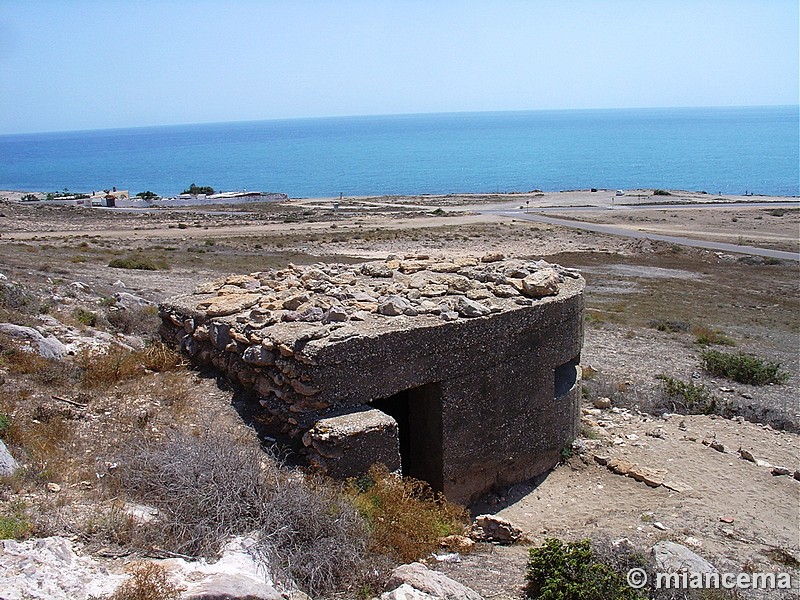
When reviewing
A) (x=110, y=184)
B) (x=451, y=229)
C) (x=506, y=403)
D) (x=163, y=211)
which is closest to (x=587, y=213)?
(x=451, y=229)

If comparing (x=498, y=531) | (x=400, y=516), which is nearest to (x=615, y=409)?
(x=498, y=531)

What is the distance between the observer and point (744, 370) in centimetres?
1395

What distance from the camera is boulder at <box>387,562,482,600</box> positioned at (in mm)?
4768

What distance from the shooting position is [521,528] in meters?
7.74

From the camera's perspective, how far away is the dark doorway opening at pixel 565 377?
9.22 metres

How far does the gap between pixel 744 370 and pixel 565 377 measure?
6.55 m

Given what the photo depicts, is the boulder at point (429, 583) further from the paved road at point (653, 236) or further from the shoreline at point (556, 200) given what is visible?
the shoreline at point (556, 200)

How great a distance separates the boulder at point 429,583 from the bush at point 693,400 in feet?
26.7

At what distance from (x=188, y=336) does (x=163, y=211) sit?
5944 cm

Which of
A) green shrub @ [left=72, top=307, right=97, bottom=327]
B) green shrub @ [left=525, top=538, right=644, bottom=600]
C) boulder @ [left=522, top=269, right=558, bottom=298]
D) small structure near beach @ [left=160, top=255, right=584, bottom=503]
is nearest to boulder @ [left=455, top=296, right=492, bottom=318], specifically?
small structure near beach @ [left=160, top=255, right=584, bottom=503]

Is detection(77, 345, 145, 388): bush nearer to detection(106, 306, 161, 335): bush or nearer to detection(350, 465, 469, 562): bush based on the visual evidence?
detection(106, 306, 161, 335): bush

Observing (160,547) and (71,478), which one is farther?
(71,478)

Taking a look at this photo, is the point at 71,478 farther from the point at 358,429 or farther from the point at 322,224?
the point at 322,224

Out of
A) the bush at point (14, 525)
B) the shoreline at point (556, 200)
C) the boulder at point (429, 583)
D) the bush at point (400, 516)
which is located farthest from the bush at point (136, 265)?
the shoreline at point (556, 200)
